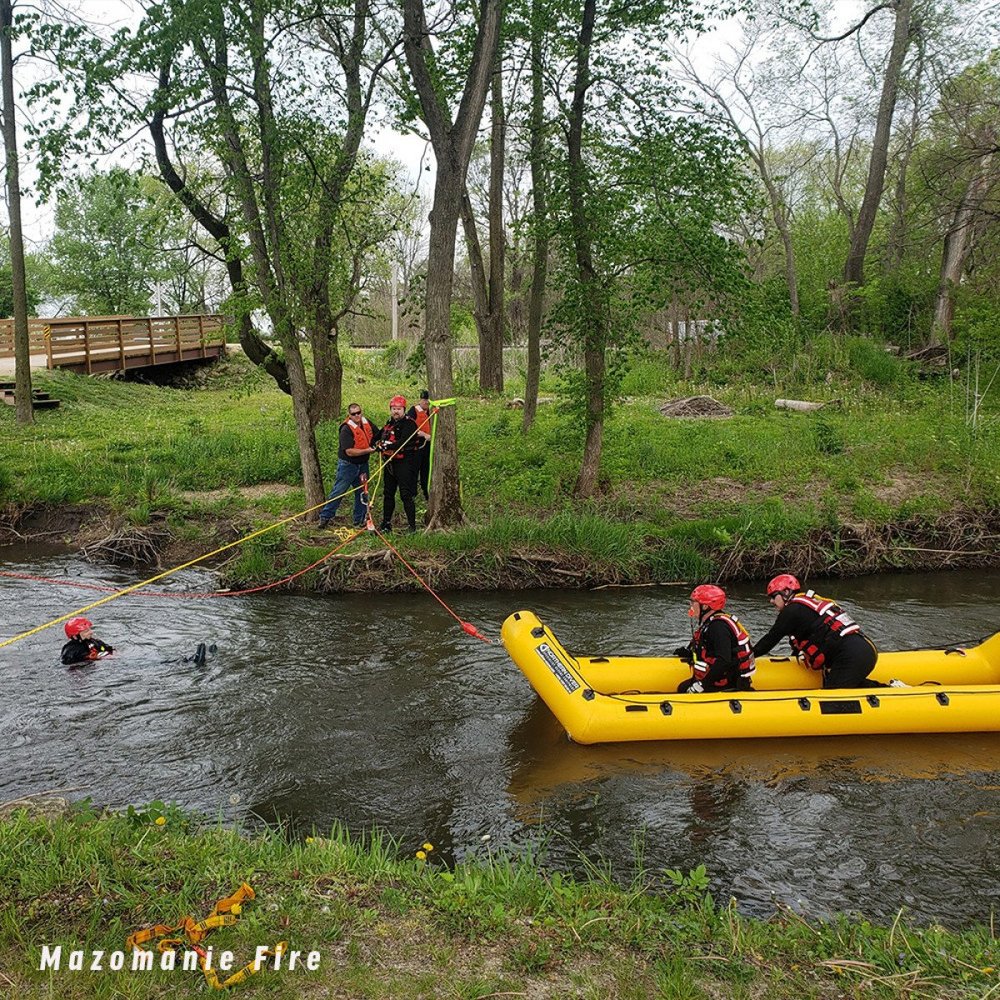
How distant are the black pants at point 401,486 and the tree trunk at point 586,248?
8.76 feet

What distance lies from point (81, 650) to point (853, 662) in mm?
6999

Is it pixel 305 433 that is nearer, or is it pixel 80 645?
pixel 80 645

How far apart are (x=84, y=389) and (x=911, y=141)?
721 inches

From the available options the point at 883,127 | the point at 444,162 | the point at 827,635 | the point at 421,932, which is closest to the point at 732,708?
the point at 827,635

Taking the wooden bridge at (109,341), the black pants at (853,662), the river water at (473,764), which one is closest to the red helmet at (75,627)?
the river water at (473,764)

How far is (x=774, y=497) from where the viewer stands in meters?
12.8

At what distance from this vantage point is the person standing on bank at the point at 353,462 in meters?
11.7

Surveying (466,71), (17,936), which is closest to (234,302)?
(466,71)

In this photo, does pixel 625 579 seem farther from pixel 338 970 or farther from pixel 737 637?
pixel 338 970

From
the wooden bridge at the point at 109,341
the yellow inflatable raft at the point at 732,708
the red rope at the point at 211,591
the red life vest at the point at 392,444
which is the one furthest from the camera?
the wooden bridge at the point at 109,341

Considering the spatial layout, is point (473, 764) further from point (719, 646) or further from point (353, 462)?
point (353, 462)

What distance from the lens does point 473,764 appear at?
263 inches

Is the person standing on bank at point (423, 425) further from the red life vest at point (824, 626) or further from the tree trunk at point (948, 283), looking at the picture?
the tree trunk at point (948, 283)

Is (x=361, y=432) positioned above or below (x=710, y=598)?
above
